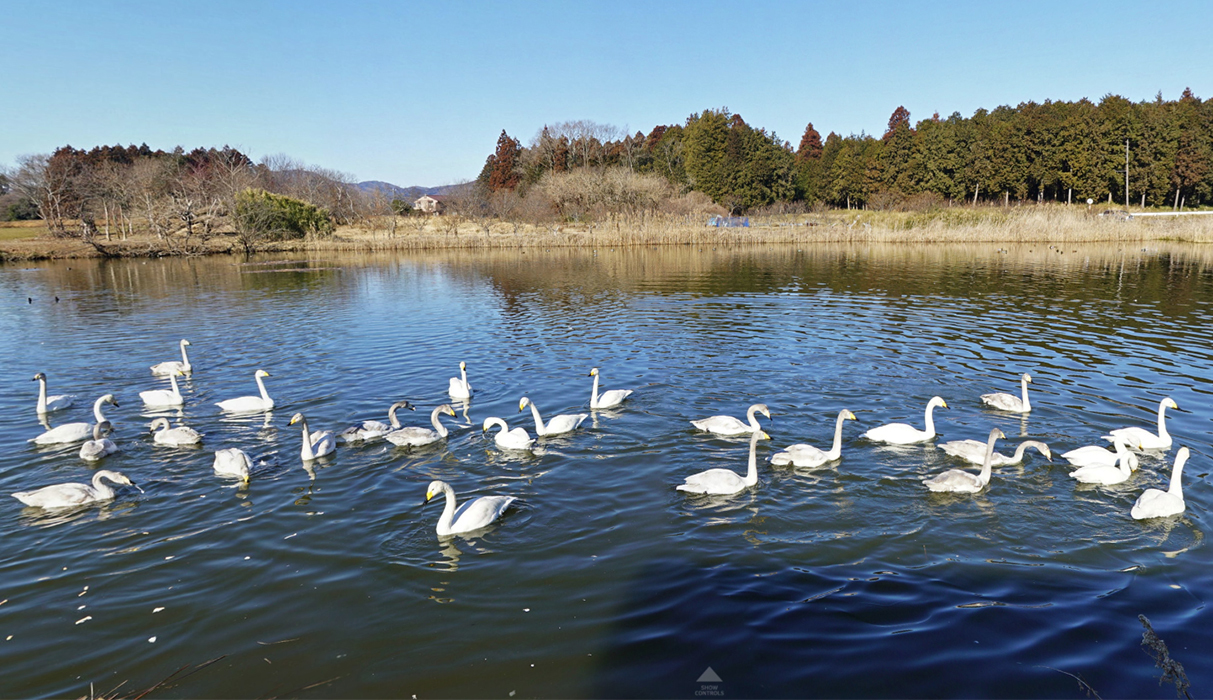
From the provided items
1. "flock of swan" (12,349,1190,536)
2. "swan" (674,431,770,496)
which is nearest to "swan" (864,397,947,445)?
"flock of swan" (12,349,1190,536)

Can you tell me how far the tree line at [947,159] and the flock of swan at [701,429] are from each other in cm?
6934

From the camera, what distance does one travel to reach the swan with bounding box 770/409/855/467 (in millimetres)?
9719

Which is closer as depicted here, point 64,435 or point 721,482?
point 721,482

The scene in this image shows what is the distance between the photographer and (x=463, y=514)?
8.14 m

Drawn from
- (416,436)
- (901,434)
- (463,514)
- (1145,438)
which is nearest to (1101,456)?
(1145,438)

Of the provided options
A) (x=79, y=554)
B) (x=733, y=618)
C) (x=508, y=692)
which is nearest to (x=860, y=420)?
(x=733, y=618)

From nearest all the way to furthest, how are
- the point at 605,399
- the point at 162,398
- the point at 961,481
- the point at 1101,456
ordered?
the point at 961,481 < the point at 1101,456 < the point at 605,399 < the point at 162,398

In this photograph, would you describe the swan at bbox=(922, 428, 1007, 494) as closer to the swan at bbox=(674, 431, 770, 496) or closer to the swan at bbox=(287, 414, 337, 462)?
the swan at bbox=(674, 431, 770, 496)

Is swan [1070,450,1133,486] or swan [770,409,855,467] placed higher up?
swan [770,409,855,467]

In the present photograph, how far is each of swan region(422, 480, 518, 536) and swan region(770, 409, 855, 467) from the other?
4123 mm

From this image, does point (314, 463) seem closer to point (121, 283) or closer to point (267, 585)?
point (267, 585)

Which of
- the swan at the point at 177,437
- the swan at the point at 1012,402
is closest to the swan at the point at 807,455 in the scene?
the swan at the point at 1012,402

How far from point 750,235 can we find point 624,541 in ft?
171

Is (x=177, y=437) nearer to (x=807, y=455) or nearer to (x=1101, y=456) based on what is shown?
(x=807, y=455)
